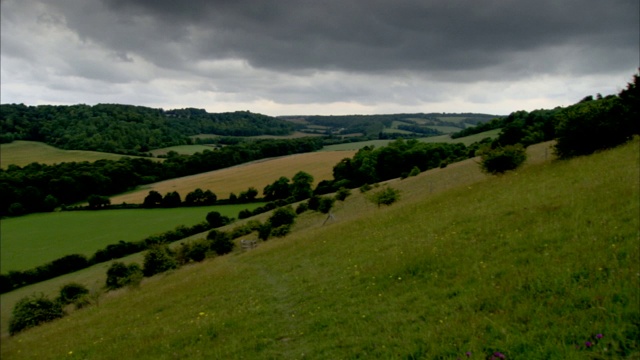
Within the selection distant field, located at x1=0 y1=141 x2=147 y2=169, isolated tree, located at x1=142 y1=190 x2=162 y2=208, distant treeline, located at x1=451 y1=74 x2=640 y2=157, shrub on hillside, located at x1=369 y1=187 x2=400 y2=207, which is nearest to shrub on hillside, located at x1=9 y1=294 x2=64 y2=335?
shrub on hillside, located at x1=369 y1=187 x2=400 y2=207

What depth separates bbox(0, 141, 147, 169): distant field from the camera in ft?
425

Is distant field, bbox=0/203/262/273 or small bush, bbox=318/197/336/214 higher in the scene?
small bush, bbox=318/197/336/214

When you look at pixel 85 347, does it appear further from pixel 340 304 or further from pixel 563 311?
pixel 563 311

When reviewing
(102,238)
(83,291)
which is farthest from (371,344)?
(102,238)

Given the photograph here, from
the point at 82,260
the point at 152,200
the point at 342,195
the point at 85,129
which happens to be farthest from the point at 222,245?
the point at 85,129

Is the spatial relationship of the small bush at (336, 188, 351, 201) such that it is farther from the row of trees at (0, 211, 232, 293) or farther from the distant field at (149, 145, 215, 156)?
the distant field at (149, 145, 215, 156)

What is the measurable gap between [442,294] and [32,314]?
33543 millimetres

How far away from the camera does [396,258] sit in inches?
584

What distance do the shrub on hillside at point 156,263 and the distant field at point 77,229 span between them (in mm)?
24657

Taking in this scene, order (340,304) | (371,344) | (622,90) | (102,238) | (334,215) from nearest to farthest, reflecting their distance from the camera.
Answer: (371,344) → (340,304) → (622,90) → (334,215) → (102,238)

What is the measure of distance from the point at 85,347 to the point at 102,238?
57.2m

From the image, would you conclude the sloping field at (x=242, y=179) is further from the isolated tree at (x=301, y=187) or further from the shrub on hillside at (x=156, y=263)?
the shrub on hillside at (x=156, y=263)

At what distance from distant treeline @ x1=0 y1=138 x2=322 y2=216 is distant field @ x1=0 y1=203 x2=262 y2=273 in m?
5.57

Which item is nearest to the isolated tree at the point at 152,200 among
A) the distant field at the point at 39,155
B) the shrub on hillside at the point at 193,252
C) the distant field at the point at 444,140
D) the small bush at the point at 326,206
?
the shrub on hillside at the point at 193,252
